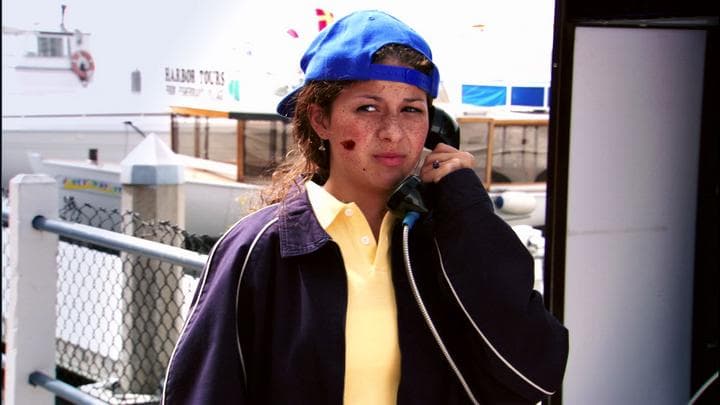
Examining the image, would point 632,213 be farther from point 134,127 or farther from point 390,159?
point 134,127

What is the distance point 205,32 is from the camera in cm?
939

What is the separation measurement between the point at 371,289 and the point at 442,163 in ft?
0.82

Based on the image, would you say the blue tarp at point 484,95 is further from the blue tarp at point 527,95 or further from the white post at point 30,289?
the white post at point 30,289

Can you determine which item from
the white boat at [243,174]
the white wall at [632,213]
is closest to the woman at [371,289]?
the white wall at [632,213]

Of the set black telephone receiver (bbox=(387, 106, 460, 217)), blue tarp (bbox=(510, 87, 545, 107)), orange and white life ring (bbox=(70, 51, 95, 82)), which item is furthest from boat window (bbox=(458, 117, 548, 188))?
black telephone receiver (bbox=(387, 106, 460, 217))

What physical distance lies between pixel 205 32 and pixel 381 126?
8.29 m

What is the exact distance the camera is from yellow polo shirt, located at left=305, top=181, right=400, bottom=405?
4.57 feet

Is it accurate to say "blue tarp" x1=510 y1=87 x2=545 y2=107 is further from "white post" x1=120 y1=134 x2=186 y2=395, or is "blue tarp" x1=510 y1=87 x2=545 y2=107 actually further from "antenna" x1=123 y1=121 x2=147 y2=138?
"white post" x1=120 y1=134 x2=186 y2=395

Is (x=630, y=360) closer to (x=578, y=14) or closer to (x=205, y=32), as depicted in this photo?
(x=578, y=14)

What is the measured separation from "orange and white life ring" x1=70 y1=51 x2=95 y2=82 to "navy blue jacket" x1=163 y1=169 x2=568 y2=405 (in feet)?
37.9

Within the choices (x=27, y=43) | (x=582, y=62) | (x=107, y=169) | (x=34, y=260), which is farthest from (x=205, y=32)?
(x=582, y=62)

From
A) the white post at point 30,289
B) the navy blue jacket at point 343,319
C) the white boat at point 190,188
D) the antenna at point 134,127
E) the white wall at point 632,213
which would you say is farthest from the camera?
the antenna at point 134,127

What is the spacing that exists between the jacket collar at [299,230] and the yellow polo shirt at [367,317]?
2cm

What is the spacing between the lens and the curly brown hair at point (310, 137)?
56.6 inches
